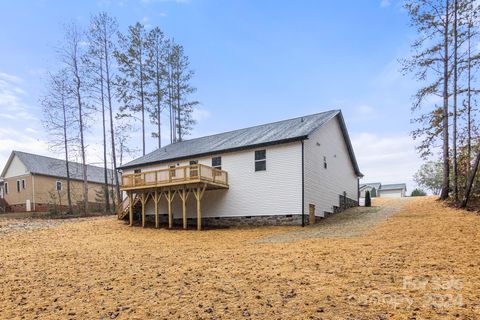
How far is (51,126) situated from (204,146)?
46.6 feet

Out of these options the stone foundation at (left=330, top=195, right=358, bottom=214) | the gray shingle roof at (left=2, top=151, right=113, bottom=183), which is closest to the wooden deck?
the stone foundation at (left=330, top=195, right=358, bottom=214)

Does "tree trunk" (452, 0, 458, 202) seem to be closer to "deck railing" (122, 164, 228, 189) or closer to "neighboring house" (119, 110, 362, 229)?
"neighboring house" (119, 110, 362, 229)

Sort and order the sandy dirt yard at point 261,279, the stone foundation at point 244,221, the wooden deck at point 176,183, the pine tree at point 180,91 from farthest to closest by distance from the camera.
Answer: the pine tree at point 180,91
the wooden deck at point 176,183
the stone foundation at point 244,221
the sandy dirt yard at point 261,279

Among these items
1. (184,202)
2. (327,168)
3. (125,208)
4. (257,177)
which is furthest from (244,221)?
(125,208)

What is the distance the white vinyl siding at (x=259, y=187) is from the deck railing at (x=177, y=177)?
84cm

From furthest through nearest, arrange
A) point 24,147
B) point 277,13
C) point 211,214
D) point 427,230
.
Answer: point 24,147 < point 211,214 < point 277,13 < point 427,230

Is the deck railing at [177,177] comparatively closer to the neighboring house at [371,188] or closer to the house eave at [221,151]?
the house eave at [221,151]

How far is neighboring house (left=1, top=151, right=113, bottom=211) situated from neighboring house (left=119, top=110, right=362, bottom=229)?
15.9m

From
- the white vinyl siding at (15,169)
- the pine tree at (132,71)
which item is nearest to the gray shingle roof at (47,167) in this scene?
the white vinyl siding at (15,169)

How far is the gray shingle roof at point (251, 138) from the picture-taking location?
56.0ft

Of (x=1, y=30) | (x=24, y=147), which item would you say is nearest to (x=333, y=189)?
(x=1, y=30)

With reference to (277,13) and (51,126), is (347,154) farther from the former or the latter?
(51,126)

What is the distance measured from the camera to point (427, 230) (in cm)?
1103

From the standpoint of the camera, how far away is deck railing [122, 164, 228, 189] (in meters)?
16.8
